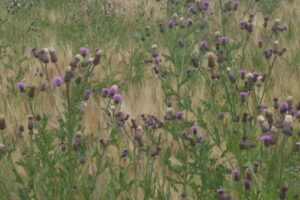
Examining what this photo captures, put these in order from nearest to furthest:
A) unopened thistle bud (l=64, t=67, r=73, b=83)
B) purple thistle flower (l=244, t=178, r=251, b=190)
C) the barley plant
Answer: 1. purple thistle flower (l=244, t=178, r=251, b=190)
2. unopened thistle bud (l=64, t=67, r=73, b=83)
3. the barley plant

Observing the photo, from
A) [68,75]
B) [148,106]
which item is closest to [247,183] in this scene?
[68,75]

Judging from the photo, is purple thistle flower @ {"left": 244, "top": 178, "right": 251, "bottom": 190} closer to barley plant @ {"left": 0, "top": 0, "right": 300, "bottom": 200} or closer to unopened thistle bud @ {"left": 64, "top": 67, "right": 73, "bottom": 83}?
barley plant @ {"left": 0, "top": 0, "right": 300, "bottom": 200}

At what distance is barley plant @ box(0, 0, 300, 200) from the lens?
2.50 m

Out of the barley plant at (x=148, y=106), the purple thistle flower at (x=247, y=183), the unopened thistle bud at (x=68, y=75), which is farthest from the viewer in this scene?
the barley plant at (x=148, y=106)

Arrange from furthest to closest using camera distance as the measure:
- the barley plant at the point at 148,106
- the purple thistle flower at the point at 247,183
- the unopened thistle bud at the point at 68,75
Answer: the barley plant at the point at 148,106 → the unopened thistle bud at the point at 68,75 → the purple thistle flower at the point at 247,183

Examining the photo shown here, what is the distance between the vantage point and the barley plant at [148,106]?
8.20 ft

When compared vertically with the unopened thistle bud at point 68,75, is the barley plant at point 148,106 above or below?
below

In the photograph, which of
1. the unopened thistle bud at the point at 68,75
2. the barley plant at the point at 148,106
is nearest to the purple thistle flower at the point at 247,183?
the barley plant at the point at 148,106

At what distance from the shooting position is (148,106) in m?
4.11

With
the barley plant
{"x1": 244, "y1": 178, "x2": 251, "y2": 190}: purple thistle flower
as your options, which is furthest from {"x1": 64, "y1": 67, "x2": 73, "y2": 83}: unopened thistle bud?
{"x1": 244, "y1": 178, "x2": 251, "y2": 190}: purple thistle flower

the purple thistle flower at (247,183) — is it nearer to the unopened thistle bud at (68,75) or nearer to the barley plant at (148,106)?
the barley plant at (148,106)

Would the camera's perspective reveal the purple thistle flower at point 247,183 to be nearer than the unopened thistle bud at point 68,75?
Yes

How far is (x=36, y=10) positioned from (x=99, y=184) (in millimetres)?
5169

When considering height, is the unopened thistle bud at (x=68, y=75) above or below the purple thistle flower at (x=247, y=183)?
above
